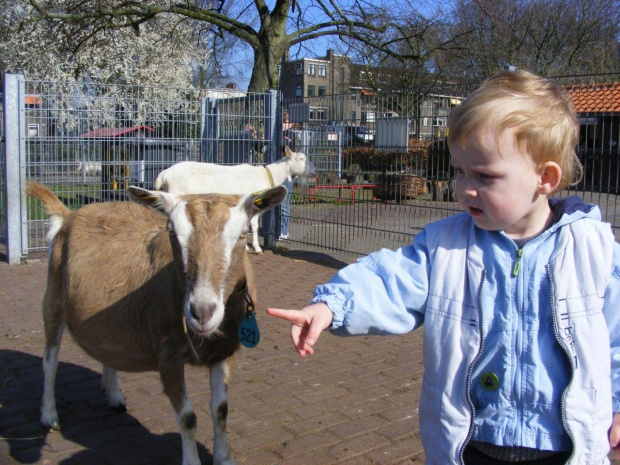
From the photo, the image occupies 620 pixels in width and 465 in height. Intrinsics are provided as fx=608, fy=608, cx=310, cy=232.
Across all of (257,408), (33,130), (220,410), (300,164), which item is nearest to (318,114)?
(300,164)

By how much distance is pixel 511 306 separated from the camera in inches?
77.4

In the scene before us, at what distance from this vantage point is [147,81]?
31.2 meters

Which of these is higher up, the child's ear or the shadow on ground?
the child's ear

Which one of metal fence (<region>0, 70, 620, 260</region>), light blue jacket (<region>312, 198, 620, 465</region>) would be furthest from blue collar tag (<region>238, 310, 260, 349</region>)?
metal fence (<region>0, 70, 620, 260</region>)

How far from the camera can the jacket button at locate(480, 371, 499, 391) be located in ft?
6.38

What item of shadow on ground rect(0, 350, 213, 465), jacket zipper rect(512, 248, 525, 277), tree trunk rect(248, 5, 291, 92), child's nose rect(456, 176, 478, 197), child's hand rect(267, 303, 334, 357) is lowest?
shadow on ground rect(0, 350, 213, 465)

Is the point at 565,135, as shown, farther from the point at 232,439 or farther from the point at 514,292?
the point at 232,439

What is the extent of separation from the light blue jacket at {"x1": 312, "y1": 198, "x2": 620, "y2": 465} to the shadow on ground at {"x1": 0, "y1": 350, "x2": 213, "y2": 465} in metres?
2.39

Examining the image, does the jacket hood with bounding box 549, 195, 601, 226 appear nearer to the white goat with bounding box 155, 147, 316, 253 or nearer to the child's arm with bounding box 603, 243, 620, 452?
the child's arm with bounding box 603, 243, 620, 452

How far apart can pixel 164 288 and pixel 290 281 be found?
17.7 feet

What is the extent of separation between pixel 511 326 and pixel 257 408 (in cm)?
300

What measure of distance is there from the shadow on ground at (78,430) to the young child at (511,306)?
7.86ft

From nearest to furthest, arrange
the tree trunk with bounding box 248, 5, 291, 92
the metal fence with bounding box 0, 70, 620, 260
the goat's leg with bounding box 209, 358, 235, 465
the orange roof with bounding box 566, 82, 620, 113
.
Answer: the goat's leg with bounding box 209, 358, 235, 465
the orange roof with bounding box 566, 82, 620, 113
the metal fence with bounding box 0, 70, 620, 260
the tree trunk with bounding box 248, 5, 291, 92

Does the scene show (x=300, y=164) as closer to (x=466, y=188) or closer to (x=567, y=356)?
(x=466, y=188)
